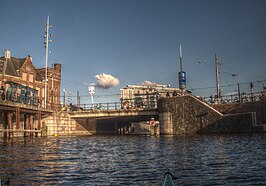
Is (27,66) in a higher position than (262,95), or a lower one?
higher

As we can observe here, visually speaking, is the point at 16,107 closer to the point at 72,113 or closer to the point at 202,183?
the point at 72,113

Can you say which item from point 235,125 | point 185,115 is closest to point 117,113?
point 185,115

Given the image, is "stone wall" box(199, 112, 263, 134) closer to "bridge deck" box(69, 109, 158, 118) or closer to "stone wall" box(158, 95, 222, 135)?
"stone wall" box(158, 95, 222, 135)

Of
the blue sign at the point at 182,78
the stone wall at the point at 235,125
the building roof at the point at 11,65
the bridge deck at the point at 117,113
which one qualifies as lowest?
the stone wall at the point at 235,125

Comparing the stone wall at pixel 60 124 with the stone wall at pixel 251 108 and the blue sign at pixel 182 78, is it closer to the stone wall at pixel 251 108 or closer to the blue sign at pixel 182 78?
the blue sign at pixel 182 78

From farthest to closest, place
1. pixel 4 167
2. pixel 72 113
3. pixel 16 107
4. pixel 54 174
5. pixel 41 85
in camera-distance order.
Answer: pixel 41 85, pixel 72 113, pixel 16 107, pixel 4 167, pixel 54 174

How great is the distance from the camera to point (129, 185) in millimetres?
6785

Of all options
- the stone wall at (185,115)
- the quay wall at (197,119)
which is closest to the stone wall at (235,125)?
the quay wall at (197,119)

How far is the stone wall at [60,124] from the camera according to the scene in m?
43.2

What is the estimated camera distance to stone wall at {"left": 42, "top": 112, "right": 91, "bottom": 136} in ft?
142

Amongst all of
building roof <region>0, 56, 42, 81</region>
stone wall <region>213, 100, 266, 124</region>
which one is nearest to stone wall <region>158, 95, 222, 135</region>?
stone wall <region>213, 100, 266, 124</region>

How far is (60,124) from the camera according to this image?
4575 centimetres

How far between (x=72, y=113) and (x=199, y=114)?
22493mm

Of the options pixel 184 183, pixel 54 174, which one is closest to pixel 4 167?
pixel 54 174
